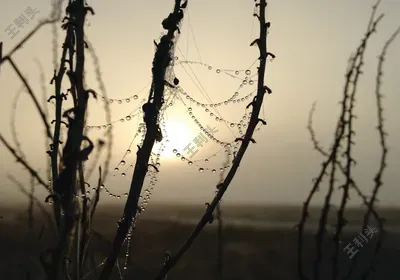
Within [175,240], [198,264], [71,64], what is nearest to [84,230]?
[71,64]

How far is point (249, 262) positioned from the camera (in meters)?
12.8

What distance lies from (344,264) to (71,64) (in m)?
9.71

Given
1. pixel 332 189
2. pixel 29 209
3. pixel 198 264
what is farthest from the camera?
pixel 198 264

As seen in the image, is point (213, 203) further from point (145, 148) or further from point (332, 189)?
point (332, 189)
